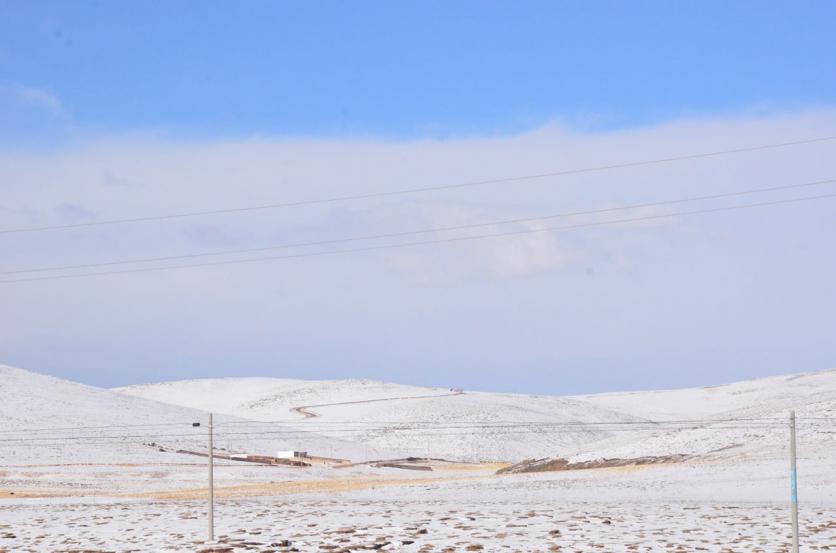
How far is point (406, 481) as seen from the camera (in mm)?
72875

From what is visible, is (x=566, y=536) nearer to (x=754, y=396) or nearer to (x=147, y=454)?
(x=147, y=454)

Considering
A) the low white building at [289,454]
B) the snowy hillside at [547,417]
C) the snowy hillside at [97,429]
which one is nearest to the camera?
the snowy hillside at [547,417]

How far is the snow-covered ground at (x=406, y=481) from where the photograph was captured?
3625 cm

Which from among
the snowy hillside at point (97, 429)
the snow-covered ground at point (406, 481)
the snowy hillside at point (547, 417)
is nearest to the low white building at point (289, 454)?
the snowy hillside at point (97, 429)

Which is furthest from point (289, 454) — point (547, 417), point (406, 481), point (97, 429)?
point (547, 417)

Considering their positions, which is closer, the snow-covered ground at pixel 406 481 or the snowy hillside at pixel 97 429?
the snow-covered ground at pixel 406 481

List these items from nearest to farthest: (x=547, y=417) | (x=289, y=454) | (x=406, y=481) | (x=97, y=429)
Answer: (x=406, y=481), (x=289, y=454), (x=97, y=429), (x=547, y=417)

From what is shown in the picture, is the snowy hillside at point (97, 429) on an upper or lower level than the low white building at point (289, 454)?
upper

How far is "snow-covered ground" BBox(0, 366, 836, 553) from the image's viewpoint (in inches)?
1427

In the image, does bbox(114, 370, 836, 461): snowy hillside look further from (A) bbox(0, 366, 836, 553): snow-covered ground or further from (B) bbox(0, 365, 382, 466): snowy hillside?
(B) bbox(0, 365, 382, 466): snowy hillside

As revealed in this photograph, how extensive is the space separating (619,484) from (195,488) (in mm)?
27230

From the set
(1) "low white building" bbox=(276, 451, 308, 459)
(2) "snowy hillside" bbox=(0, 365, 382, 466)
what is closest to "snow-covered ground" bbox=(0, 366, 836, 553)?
(2) "snowy hillside" bbox=(0, 365, 382, 466)

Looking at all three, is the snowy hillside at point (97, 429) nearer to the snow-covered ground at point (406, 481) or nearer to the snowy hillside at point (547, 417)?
the snow-covered ground at point (406, 481)

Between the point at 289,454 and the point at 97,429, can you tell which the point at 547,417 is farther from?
the point at 97,429
